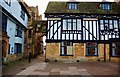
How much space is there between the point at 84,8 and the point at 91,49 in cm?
576

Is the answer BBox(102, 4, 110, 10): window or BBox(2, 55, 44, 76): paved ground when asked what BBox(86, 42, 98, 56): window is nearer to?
BBox(102, 4, 110, 10): window

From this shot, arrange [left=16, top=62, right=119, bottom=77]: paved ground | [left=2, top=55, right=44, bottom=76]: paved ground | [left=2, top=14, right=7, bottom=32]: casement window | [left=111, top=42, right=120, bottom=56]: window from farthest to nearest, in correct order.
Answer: [left=111, top=42, right=120, bottom=56]: window, [left=2, top=14, right=7, bottom=32]: casement window, [left=2, top=55, right=44, bottom=76]: paved ground, [left=16, top=62, right=119, bottom=77]: paved ground

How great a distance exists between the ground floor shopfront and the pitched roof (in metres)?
4.28

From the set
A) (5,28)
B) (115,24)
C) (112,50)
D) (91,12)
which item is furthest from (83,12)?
(5,28)

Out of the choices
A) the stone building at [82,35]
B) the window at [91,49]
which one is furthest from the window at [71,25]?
the window at [91,49]

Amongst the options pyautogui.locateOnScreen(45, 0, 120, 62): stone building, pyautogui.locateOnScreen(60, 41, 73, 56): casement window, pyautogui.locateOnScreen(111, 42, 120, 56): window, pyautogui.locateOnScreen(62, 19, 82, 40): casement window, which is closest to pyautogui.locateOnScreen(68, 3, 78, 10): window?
pyautogui.locateOnScreen(45, 0, 120, 62): stone building

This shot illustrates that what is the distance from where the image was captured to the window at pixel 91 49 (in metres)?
24.1

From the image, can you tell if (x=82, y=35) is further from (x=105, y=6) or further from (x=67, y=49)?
(x=105, y=6)

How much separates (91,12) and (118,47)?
582cm

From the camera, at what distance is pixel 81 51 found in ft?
78.1

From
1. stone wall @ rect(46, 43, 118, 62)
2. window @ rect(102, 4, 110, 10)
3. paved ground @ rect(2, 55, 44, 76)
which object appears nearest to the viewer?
paved ground @ rect(2, 55, 44, 76)

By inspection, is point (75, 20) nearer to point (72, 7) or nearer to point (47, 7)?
point (72, 7)

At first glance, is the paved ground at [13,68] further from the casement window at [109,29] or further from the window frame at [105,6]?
the window frame at [105,6]

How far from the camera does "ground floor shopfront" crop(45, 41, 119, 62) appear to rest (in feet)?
78.2
